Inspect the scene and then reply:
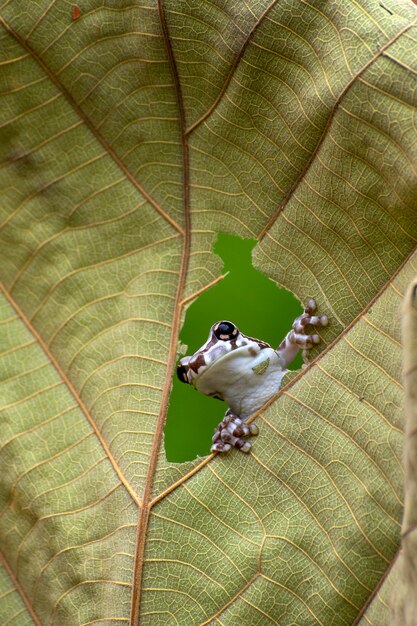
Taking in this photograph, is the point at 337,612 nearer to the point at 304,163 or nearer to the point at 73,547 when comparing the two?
the point at 73,547

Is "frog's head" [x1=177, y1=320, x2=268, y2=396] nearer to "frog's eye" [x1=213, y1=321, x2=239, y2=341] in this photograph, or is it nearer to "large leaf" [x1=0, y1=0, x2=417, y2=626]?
"frog's eye" [x1=213, y1=321, x2=239, y2=341]

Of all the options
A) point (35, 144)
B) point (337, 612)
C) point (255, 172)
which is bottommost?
point (337, 612)

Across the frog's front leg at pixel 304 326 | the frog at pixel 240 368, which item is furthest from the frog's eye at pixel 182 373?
the frog's front leg at pixel 304 326

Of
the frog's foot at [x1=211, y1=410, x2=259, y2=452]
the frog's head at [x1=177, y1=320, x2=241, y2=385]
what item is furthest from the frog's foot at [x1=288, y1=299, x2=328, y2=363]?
the frog's head at [x1=177, y1=320, x2=241, y2=385]

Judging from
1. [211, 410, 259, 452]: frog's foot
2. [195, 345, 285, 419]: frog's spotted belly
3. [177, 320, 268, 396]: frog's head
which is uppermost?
[177, 320, 268, 396]: frog's head

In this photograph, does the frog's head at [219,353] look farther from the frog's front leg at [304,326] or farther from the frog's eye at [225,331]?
the frog's front leg at [304,326]

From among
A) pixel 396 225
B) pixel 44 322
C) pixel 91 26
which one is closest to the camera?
pixel 396 225

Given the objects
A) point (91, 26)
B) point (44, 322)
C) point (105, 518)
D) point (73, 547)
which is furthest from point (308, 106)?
point (73, 547)
